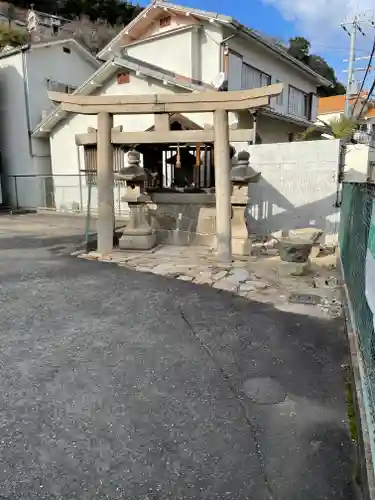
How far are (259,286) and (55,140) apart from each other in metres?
14.4

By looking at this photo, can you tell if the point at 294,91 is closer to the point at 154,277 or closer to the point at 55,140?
the point at 55,140

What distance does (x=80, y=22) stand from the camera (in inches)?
1433

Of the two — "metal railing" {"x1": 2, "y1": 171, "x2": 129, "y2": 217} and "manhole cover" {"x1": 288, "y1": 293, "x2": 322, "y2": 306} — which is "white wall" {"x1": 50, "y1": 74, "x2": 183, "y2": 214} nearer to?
"metal railing" {"x1": 2, "y1": 171, "x2": 129, "y2": 217}

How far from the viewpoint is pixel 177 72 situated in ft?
48.8

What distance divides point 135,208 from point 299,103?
47.1ft

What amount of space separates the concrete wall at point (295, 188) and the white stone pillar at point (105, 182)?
406cm

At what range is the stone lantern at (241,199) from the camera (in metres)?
8.46

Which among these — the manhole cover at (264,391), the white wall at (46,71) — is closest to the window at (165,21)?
the white wall at (46,71)

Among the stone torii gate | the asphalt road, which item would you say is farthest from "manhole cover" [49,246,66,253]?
the asphalt road

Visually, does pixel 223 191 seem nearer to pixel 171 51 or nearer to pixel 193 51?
pixel 193 51

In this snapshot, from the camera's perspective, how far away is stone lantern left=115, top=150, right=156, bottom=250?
8805 millimetres

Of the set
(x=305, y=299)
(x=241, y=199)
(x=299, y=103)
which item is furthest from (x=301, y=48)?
(x=305, y=299)

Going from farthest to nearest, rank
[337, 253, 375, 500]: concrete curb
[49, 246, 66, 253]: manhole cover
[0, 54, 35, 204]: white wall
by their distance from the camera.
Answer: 1. [0, 54, 35, 204]: white wall
2. [49, 246, 66, 253]: manhole cover
3. [337, 253, 375, 500]: concrete curb

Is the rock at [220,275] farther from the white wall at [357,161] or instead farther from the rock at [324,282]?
the white wall at [357,161]
